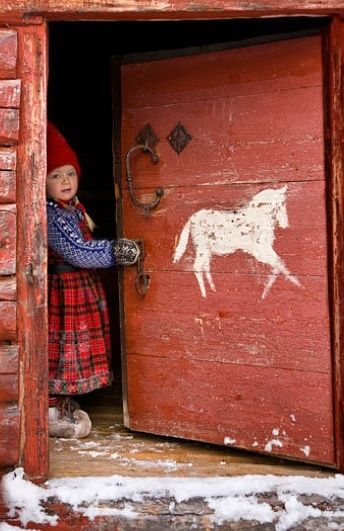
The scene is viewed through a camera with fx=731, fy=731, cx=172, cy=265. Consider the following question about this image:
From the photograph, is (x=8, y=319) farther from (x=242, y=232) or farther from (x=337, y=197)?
(x=337, y=197)

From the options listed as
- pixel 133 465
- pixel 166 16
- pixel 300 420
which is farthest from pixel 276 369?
pixel 166 16

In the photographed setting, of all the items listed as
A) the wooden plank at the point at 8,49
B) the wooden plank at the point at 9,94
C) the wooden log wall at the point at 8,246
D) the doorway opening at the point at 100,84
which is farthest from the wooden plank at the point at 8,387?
the doorway opening at the point at 100,84

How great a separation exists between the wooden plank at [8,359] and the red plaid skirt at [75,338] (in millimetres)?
665

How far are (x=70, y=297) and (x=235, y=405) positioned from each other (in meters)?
0.87

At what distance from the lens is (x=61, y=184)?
3145 millimetres

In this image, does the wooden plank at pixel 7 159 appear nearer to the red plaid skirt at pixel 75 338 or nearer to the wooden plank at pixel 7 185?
the wooden plank at pixel 7 185

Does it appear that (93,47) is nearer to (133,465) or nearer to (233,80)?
(233,80)

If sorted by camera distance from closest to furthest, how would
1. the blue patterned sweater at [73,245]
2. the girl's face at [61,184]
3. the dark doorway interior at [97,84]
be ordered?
1. the blue patterned sweater at [73,245]
2. the girl's face at [61,184]
3. the dark doorway interior at [97,84]

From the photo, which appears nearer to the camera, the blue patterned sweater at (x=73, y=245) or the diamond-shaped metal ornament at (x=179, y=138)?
the diamond-shaped metal ornament at (x=179, y=138)

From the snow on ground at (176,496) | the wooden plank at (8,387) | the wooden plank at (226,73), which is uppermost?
the wooden plank at (226,73)

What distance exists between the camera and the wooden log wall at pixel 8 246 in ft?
8.09

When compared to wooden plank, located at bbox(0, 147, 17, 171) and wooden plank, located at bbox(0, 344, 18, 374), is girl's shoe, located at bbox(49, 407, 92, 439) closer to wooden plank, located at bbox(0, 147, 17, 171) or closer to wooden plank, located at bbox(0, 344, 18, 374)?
wooden plank, located at bbox(0, 344, 18, 374)

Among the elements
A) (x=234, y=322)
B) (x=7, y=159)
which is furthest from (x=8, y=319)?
(x=234, y=322)

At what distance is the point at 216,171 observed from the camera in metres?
2.81
